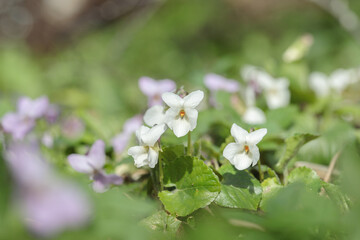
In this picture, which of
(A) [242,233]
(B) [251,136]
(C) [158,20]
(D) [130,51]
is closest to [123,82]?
(D) [130,51]

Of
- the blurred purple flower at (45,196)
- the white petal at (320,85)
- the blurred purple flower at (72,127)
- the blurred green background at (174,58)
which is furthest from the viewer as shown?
the white petal at (320,85)

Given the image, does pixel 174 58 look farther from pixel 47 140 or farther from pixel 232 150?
pixel 232 150

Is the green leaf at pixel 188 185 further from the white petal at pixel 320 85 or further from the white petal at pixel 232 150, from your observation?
the white petal at pixel 320 85

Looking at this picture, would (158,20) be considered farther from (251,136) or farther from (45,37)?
(251,136)

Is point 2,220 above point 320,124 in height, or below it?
above

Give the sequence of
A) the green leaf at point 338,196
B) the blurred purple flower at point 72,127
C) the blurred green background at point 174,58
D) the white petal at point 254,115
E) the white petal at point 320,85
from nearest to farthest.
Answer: the blurred green background at point 174,58, the green leaf at point 338,196, the white petal at point 254,115, the blurred purple flower at point 72,127, the white petal at point 320,85

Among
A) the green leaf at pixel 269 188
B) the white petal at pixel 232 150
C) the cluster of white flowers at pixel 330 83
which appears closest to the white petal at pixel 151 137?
the white petal at pixel 232 150
